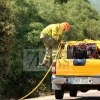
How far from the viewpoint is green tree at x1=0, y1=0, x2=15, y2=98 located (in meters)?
22.8

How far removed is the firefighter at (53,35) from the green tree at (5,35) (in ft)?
31.1

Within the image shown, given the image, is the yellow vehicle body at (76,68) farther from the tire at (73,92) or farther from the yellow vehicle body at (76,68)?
the tire at (73,92)

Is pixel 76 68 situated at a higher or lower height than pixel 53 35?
lower

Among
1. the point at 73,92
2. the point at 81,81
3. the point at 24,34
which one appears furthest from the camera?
the point at 24,34

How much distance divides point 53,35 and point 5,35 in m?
10.6

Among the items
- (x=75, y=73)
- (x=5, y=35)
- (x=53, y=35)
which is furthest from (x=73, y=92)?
(x=5, y=35)

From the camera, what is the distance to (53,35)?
12555mm

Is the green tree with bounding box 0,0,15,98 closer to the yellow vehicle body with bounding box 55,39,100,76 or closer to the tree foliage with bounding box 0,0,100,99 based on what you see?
the tree foliage with bounding box 0,0,100,99

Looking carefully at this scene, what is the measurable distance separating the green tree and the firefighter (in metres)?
9.47

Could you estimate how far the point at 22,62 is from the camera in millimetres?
25875

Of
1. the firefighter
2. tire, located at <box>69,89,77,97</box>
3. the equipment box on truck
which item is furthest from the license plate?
tire, located at <box>69,89,77,97</box>

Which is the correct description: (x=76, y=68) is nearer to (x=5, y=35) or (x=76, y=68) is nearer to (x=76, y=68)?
(x=76, y=68)

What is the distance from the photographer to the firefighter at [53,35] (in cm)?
1260

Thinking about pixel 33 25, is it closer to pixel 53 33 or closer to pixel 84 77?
pixel 53 33
